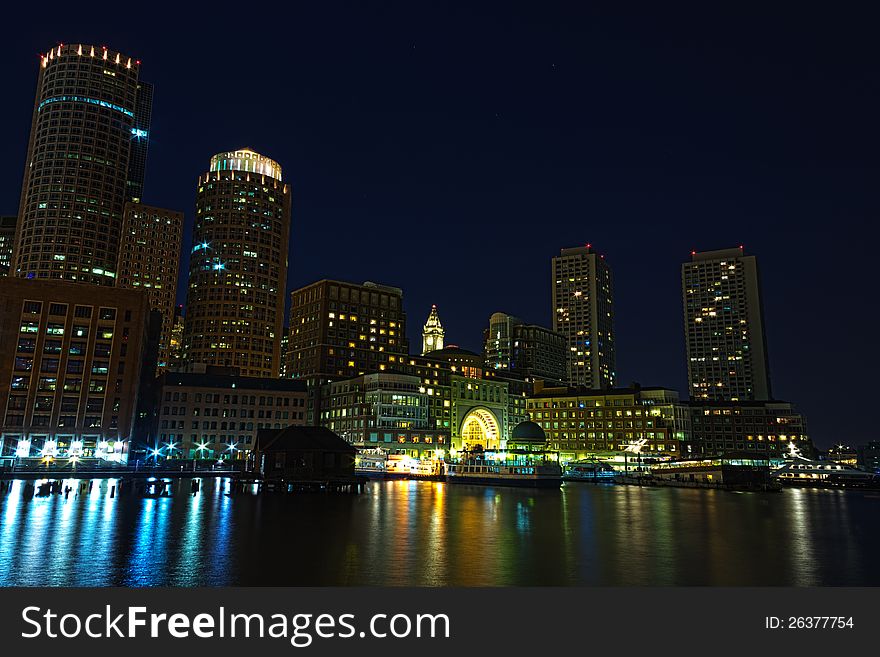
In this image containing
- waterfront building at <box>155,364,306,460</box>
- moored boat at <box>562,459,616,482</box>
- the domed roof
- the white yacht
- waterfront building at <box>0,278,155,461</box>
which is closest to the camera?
the white yacht

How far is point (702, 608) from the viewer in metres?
20.3

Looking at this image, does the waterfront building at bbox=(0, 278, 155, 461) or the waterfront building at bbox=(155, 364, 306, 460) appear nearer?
the waterfront building at bbox=(0, 278, 155, 461)

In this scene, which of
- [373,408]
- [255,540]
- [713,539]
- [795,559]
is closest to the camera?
[795,559]

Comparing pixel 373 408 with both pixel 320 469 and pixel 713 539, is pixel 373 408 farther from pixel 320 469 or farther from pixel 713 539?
pixel 713 539

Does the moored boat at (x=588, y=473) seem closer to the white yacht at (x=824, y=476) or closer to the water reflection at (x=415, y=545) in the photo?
the white yacht at (x=824, y=476)

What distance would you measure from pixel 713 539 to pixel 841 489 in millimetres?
120030

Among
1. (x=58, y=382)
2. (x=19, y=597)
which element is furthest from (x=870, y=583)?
(x=58, y=382)

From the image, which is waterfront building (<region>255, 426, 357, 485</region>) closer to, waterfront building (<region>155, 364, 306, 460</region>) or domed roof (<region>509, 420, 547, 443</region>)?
domed roof (<region>509, 420, 547, 443</region>)

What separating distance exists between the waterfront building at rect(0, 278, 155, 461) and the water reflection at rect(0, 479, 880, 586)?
9889cm

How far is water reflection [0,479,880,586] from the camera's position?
94.9 feet

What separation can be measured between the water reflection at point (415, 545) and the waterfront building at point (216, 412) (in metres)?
112

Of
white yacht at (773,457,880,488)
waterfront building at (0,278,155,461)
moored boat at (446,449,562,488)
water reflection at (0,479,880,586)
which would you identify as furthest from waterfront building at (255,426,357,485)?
white yacht at (773,457,880,488)

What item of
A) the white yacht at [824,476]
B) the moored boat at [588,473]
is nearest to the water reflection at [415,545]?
the white yacht at [824,476]

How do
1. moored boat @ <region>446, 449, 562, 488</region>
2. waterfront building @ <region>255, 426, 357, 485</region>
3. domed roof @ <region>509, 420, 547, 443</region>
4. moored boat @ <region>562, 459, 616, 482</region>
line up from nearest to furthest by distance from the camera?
waterfront building @ <region>255, 426, 357, 485</region> < moored boat @ <region>446, 449, 562, 488</region> < domed roof @ <region>509, 420, 547, 443</region> < moored boat @ <region>562, 459, 616, 482</region>
